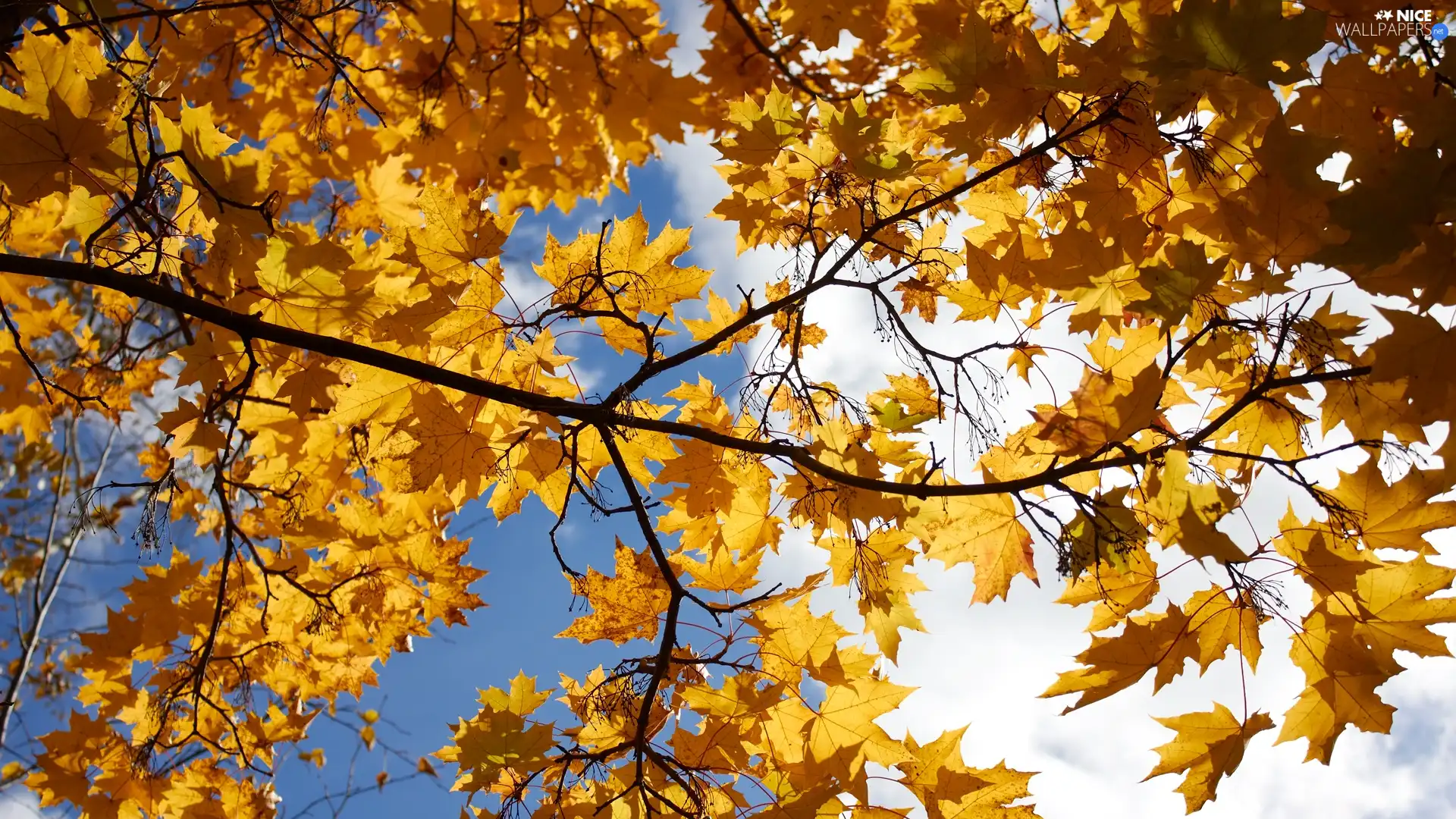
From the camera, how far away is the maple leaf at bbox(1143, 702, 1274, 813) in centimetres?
164

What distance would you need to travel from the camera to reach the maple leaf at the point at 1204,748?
5.38 feet

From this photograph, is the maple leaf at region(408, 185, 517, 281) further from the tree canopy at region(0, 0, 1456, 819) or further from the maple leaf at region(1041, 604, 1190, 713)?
the maple leaf at region(1041, 604, 1190, 713)

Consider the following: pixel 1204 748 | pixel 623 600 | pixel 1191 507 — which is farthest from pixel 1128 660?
pixel 623 600

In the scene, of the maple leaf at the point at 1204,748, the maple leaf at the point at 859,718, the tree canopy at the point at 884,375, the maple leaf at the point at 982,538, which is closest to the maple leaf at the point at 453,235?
the tree canopy at the point at 884,375

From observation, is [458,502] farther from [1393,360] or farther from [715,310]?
[1393,360]

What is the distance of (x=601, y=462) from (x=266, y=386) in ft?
4.48

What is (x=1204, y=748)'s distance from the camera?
170cm

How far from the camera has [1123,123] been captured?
1835 millimetres

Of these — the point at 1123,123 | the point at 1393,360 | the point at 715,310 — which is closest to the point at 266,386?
the point at 715,310

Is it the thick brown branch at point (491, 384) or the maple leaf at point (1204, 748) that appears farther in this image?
the maple leaf at point (1204, 748)

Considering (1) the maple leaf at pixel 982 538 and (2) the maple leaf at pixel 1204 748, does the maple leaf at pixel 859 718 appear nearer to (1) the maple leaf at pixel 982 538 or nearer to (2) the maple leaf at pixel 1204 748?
(1) the maple leaf at pixel 982 538

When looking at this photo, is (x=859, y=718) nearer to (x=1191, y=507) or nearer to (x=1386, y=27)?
(x=1191, y=507)

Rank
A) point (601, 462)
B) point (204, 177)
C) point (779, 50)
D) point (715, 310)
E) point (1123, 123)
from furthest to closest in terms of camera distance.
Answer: point (779, 50)
point (715, 310)
point (601, 462)
point (1123, 123)
point (204, 177)

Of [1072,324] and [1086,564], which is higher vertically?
[1072,324]
